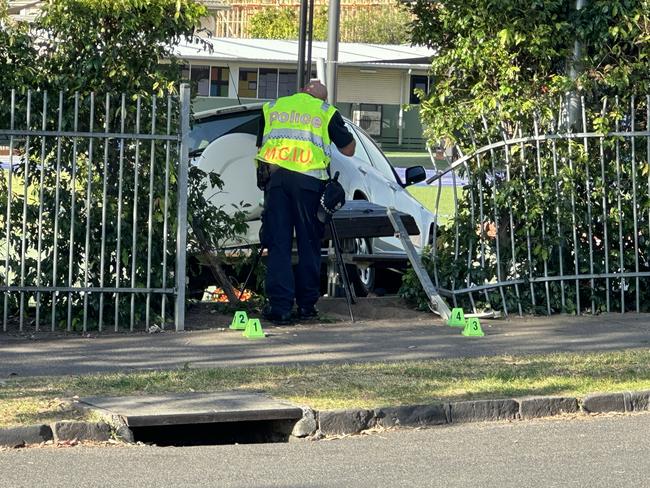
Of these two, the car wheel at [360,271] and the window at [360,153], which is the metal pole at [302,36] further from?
the car wheel at [360,271]

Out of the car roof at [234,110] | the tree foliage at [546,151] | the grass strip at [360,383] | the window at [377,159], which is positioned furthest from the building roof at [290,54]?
the grass strip at [360,383]

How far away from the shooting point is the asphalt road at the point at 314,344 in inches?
381

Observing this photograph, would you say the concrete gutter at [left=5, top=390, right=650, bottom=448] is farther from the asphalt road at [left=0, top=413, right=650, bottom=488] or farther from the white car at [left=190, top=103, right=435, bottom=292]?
the white car at [left=190, top=103, right=435, bottom=292]

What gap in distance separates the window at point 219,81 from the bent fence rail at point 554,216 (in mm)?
34463

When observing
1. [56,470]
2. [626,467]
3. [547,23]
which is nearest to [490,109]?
[547,23]

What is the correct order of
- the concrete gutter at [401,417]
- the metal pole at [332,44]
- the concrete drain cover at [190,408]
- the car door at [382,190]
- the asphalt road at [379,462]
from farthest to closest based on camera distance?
the car door at [382,190] → the metal pole at [332,44] → the concrete drain cover at [190,408] → the concrete gutter at [401,417] → the asphalt road at [379,462]

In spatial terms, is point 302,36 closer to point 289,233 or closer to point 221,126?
point 221,126

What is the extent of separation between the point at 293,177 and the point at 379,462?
15.9ft

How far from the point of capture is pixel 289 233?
11.7m

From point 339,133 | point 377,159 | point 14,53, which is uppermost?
point 14,53

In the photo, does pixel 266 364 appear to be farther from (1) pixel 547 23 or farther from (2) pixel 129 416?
(1) pixel 547 23

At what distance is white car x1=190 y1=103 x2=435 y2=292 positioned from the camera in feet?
43.3

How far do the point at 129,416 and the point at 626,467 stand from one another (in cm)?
264

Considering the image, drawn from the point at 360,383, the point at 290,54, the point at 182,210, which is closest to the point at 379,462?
the point at 360,383
